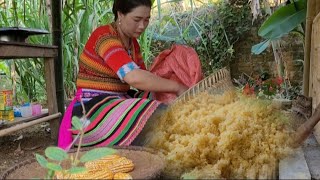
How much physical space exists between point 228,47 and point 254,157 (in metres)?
7.07

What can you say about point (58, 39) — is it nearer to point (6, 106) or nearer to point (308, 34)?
point (6, 106)

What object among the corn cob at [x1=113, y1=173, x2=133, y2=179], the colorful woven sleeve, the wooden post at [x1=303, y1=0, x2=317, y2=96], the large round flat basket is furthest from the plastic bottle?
the corn cob at [x1=113, y1=173, x2=133, y2=179]

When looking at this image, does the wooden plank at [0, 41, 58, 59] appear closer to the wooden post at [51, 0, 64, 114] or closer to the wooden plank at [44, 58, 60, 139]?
the wooden plank at [44, 58, 60, 139]

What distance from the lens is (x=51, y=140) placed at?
370 centimetres

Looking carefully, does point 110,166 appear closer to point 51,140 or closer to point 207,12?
point 51,140

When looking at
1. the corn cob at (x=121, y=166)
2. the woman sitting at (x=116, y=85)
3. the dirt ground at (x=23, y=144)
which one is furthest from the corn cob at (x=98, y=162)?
the dirt ground at (x=23, y=144)

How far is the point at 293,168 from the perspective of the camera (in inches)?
45.7

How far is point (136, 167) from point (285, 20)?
111 inches

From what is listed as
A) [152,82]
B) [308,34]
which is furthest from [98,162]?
[308,34]

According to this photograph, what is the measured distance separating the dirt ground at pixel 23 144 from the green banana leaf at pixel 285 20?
83.9 inches

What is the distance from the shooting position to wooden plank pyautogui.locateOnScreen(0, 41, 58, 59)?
8.68ft

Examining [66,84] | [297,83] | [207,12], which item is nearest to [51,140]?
[66,84]

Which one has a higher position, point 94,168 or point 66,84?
point 94,168

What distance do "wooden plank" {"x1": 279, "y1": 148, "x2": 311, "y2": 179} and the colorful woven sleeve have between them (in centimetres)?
107
